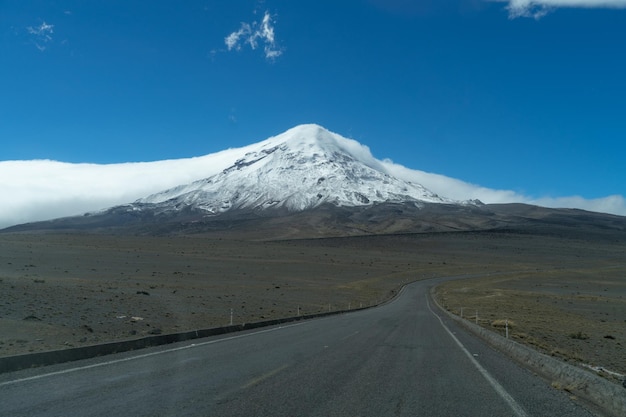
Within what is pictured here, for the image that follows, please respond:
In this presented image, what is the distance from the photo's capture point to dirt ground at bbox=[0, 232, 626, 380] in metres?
20.5

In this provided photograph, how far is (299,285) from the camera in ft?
204

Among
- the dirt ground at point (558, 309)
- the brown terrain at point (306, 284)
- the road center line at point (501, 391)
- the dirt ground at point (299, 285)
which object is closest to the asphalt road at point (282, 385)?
the road center line at point (501, 391)

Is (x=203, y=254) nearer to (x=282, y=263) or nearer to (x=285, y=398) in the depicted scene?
(x=282, y=263)

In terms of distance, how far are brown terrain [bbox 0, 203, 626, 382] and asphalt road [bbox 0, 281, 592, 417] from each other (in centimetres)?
312

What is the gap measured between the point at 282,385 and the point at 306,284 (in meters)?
54.9

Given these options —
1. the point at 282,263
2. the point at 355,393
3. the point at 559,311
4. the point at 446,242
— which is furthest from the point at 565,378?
the point at 446,242

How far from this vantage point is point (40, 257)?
6419 cm

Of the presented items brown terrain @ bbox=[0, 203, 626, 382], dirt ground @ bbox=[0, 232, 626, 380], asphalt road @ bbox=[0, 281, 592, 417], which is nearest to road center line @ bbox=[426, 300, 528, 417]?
asphalt road @ bbox=[0, 281, 592, 417]

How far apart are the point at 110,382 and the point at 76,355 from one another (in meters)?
3.50

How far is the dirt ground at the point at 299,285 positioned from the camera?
67.2 feet

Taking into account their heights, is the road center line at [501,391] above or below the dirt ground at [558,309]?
above

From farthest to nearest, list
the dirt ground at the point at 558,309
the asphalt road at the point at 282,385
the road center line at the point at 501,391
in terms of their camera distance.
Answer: the dirt ground at the point at 558,309, the road center line at the point at 501,391, the asphalt road at the point at 282,385

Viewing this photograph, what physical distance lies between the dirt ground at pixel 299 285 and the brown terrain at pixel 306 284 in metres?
0.13

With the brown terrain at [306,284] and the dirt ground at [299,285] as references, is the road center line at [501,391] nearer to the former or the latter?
the brown terrain at [306,284]
